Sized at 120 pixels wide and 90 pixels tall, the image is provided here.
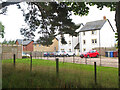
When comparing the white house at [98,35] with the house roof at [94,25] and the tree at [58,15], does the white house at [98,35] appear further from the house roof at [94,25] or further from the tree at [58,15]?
the tree at [58,15]

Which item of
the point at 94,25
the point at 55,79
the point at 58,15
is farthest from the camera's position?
the point at 58,15

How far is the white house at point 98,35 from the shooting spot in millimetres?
3270

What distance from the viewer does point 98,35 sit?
11.4 ft

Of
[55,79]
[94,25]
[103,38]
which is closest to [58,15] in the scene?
[94,25]

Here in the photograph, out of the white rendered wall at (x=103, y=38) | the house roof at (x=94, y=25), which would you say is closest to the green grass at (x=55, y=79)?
the white rendered wall at (x=103, y=38)

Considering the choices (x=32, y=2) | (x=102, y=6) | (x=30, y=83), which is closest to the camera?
(x=30, y=83)

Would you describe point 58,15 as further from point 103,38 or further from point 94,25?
point 103,38

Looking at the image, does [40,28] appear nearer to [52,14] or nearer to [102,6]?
[52,14]

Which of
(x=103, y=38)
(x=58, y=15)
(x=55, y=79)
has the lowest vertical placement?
(x=55, y=79)

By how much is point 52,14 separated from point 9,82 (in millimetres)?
2630

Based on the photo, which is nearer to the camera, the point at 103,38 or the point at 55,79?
the point at 55,79

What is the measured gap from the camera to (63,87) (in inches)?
102

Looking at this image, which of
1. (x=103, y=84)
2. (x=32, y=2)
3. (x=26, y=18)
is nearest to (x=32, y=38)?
(x=26, y=18)

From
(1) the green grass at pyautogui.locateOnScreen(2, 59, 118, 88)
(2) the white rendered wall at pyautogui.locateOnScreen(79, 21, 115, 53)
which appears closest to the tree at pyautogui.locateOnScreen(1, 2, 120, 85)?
(2) the white rendered wall at pyautogui.locateOnScreen(79, 21, 115, 53)
